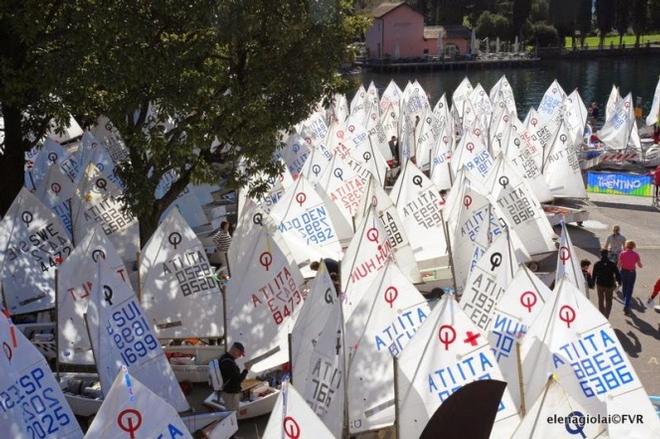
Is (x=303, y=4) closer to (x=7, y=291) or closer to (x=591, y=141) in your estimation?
(x=7, y=291)

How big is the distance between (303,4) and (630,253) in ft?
21.4

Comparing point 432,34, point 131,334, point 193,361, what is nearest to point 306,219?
point 193,361

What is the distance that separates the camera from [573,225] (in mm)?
19453

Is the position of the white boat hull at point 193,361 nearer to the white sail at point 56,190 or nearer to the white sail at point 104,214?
the white sail at point 104,214

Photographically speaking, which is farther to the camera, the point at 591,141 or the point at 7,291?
the point at 591,141

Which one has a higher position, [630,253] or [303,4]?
A: [303,4]

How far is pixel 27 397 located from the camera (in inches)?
336

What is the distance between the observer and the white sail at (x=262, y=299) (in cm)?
1159

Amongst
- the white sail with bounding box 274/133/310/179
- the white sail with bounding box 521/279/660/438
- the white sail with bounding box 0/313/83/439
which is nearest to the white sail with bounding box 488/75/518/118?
the white sail with bounding box 274/133/310/179

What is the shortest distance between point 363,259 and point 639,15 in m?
71.3

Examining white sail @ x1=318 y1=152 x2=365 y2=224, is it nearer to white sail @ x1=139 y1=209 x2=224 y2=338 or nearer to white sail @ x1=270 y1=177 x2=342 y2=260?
white sail @ x1=270 y1=177 x2=342 y2=260

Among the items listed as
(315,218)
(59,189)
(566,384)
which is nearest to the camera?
(566,384)

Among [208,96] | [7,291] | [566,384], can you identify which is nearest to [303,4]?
[208,96]

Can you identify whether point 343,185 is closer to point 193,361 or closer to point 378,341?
point 193,361
